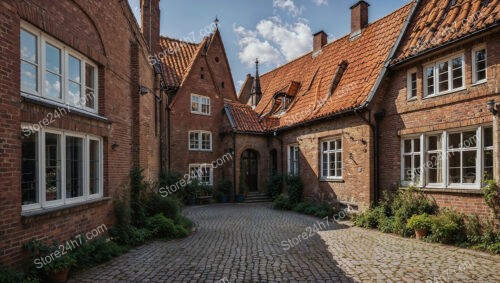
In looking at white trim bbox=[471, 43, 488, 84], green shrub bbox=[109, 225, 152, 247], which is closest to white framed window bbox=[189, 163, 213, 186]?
green shrub bbox=[109, 225, 152, 247]

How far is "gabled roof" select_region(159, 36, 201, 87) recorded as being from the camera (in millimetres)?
19875

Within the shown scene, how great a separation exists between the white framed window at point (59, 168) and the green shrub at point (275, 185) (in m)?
12.4

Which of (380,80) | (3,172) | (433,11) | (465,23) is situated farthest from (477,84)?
(3,172)

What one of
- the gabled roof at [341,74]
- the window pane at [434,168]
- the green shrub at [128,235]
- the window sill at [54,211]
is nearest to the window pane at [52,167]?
the window sill at [54,211]

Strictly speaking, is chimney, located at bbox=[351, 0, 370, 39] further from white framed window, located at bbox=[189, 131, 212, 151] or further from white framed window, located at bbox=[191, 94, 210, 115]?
white framed window, located at bbox=[189, 131, 212, 151]

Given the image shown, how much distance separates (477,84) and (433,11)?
417cm

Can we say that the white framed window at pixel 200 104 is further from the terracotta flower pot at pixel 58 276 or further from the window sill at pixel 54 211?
the terracotta flower pot at pixel 58 276

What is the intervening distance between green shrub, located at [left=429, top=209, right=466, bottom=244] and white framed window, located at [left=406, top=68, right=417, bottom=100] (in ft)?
13.7

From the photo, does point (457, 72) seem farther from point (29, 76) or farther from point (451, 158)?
point (29, 76)

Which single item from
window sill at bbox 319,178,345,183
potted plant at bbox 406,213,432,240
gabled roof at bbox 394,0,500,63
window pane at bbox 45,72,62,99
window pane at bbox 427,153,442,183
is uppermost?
gabled roof at bbox 394,0,500,63

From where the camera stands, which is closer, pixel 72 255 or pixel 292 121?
pixel 72 255

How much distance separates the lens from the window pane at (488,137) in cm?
873

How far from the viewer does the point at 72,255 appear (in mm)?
6152

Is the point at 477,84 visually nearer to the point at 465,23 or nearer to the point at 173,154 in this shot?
the point at 465,23
